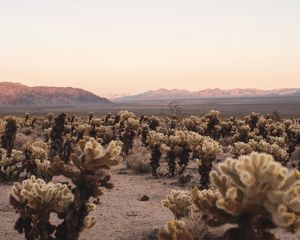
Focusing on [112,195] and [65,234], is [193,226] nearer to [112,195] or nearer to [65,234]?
[65,234]

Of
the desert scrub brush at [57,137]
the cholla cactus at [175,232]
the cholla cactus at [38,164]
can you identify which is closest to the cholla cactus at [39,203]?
the cholla cactus at [175,232]

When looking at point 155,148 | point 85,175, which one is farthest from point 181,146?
point 85,175

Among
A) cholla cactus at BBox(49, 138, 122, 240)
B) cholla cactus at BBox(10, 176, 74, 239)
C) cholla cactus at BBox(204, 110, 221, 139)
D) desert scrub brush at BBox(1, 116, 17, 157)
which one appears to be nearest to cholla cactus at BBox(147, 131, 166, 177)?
desert scrub brush at BBox(1, 116, 17, 157)

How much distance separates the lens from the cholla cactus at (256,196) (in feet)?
13.6

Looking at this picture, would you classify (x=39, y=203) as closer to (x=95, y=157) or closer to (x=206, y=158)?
(x=95, y=157)

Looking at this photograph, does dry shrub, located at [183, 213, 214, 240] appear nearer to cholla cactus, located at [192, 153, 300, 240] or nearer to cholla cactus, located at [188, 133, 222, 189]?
cholla cactus, located at [188, 133, 222, 189]

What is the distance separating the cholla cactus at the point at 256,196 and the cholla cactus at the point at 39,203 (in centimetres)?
233

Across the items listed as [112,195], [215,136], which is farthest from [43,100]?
[112,195]

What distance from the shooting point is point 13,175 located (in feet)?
50.4

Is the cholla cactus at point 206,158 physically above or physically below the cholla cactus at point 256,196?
below

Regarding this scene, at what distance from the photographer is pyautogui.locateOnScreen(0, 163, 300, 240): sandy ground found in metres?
9.76

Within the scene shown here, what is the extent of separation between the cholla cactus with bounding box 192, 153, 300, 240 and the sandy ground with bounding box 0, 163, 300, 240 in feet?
17.5

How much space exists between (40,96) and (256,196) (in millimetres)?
177599

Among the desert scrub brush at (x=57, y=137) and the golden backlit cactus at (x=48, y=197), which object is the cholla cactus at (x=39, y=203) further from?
the desert scrub brush at (x=57, y=137)
